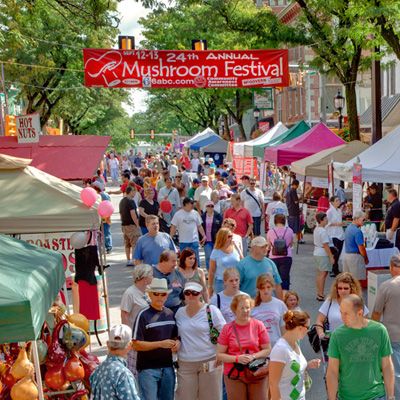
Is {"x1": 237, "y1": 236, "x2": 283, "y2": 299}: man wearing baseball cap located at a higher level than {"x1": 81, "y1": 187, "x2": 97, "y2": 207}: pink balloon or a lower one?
lower

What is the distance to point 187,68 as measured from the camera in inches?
890

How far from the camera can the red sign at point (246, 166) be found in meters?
28.5

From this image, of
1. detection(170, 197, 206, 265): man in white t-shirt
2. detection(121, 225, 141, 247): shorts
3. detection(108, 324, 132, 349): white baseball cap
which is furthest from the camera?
detection(121, 225, 141, 247): shorts

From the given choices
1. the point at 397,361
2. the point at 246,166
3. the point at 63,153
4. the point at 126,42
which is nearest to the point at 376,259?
the point at 397,361

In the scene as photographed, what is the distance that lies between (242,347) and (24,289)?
7.16 feet

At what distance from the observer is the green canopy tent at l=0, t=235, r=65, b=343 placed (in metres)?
5.13

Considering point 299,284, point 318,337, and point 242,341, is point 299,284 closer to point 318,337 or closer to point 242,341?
point 318,337

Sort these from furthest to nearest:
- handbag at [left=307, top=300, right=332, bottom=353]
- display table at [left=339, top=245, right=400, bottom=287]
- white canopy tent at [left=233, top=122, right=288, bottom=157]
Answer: white canopy tent at [left=233, top=122, right=288, bottom=157] < display table at [left=339, top=245, right=400, bottom=287] < handbag at [left=307, top=300, right=332, bottom=353]

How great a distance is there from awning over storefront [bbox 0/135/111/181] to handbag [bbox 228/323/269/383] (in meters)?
13.5

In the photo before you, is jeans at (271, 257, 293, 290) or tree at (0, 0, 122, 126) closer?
jeans at (271, 257, 293, 290)

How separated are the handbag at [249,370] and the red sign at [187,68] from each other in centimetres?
1600

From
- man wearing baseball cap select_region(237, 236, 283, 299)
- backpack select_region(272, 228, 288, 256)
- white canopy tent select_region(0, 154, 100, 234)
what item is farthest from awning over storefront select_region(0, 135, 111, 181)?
man wearing baseball cap select_region(237, 236, 283, 299)

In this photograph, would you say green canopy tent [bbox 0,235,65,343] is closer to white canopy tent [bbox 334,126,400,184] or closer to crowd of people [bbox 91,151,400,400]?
crowd of people [bbox 91,151,400,400]

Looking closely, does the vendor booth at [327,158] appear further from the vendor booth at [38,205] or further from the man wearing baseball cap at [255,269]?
the man wearing baseball cap at [255,269]
